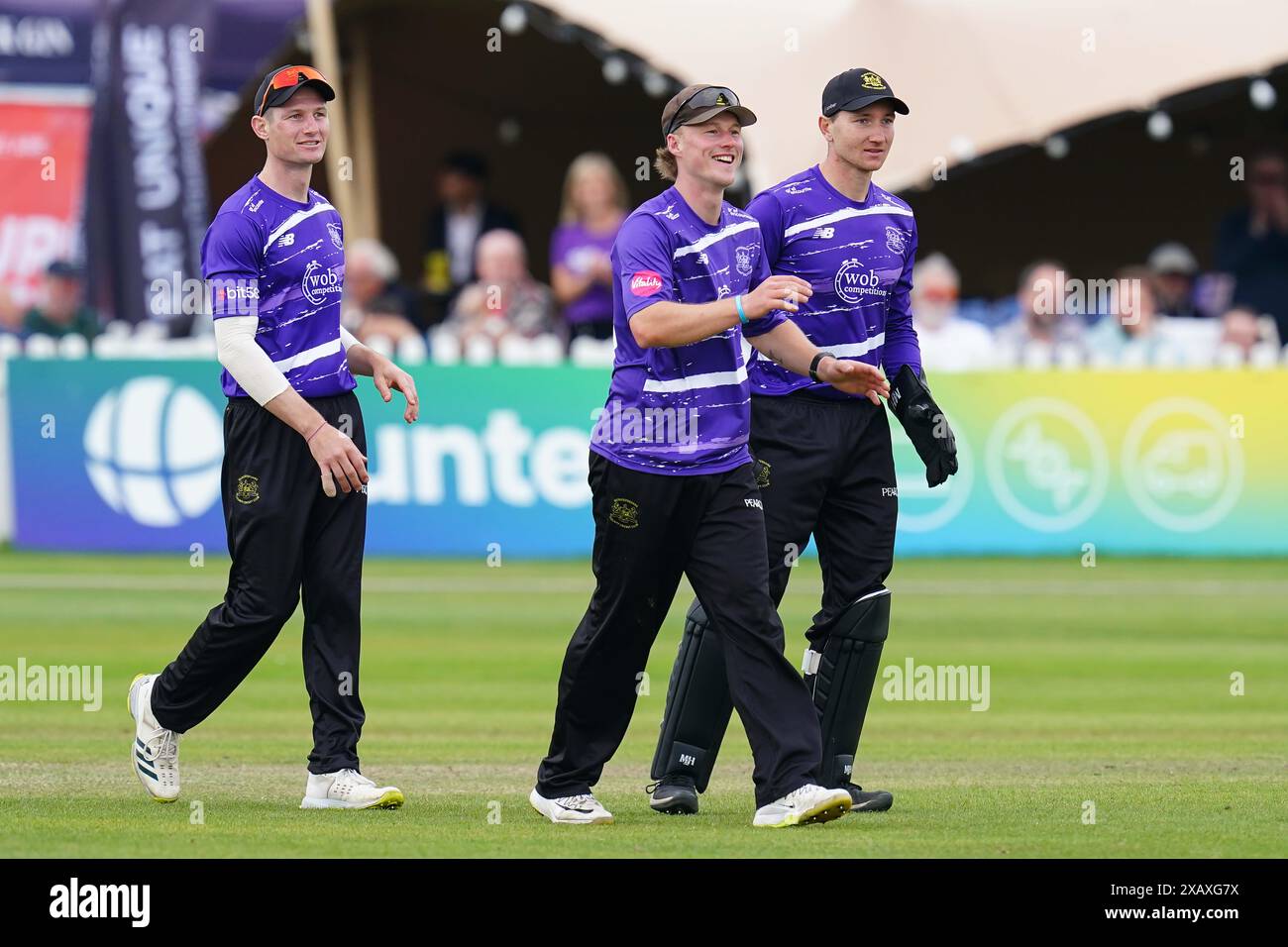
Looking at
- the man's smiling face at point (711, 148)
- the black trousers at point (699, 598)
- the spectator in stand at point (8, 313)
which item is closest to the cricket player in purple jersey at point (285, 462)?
the black trousers at point (699, 598)

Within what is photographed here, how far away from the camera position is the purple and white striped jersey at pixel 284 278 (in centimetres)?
843

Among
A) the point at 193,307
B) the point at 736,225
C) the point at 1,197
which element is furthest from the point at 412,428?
the point at 736,225

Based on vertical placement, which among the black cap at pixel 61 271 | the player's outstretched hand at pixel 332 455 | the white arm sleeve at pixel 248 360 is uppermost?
the black cap at pixel 61 271

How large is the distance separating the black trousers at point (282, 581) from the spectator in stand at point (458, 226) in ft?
45.6

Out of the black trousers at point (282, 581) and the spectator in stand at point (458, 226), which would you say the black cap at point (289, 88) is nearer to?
the black trousers at point (282, 581)

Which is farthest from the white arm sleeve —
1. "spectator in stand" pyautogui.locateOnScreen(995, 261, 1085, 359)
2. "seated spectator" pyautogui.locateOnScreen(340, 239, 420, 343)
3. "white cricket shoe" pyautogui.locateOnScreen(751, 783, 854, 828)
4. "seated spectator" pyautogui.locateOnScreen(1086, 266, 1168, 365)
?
"spectator in stand" pyautogui.locateOnScreen(995, 261, 1085, 359)

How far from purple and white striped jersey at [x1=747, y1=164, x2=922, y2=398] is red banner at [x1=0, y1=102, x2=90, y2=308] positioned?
1899 centimetres

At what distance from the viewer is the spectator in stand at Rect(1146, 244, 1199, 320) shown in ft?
74.4

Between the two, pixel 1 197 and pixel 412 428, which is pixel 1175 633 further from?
pixel 1 197

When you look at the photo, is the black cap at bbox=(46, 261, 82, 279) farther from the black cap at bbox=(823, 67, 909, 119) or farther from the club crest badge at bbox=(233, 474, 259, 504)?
the black cap at bbox=(823, 67, 909, 119)

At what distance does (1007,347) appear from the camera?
20531mm

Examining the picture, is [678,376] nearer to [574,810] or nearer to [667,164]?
[667,164]

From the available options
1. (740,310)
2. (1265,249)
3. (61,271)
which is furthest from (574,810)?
(1265,249)

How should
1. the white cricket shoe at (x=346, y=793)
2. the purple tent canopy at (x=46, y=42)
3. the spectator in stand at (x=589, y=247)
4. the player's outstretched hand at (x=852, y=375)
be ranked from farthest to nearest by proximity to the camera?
the purple tent canopy at (x=46, y=42), the spectator in stand at (x=589, y=247), the white cricket shoe at (x=346, y=793), the player's outstretched hand at (x=852, y=375)
